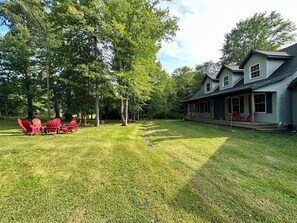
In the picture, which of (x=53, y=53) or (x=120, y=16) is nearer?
(x=120, y=16)

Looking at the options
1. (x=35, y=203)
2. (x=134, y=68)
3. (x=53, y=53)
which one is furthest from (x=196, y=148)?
(x=53, y=53)

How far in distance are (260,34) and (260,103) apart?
22.1m

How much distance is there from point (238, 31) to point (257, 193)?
32473mm

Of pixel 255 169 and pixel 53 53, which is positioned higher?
pixel 53 53

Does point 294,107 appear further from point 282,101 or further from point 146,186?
point 146,186

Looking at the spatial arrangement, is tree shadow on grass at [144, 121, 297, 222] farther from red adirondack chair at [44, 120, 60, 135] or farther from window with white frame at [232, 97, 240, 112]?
window with white frame at [232, 97, 240, 112]

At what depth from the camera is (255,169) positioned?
13.2 ft

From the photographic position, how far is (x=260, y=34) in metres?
26.0

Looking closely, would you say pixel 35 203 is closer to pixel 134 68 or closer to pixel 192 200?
pixel 192 200

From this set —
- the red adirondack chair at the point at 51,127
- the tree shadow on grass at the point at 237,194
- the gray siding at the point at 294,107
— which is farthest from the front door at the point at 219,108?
the red adirondack chair at the point at 51,127

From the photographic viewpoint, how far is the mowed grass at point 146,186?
7.84 ft

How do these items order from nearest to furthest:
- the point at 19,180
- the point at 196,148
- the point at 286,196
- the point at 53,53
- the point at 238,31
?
the point at 286,196 → the point at 19,180 → the point at 196,148 → the point at 53,53 → the point at 238,31

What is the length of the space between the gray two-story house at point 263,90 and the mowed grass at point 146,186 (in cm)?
569

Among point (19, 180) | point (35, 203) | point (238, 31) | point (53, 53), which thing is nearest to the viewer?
point (35, 203)
